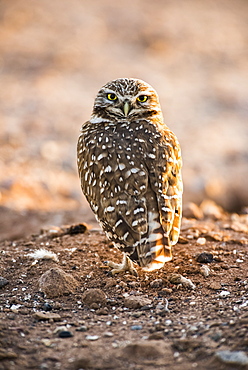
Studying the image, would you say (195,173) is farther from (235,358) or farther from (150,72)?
(235,358)

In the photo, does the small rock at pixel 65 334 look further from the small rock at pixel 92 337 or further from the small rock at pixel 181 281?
the small rock at pixel 181 281

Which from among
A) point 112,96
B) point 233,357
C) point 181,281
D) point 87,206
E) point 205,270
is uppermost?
point 87,206

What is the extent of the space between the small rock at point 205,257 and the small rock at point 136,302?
3.83 ft

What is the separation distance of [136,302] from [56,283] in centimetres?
86

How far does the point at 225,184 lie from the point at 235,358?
760 cm

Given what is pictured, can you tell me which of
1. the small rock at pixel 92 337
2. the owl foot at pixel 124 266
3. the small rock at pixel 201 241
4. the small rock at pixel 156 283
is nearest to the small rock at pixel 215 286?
the small rock at pixel 156 283

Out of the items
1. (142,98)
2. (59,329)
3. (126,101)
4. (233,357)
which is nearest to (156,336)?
(233,357)

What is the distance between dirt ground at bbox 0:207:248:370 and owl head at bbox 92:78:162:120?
5.55ft

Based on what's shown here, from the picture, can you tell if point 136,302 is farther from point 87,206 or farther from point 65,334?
point 87,206

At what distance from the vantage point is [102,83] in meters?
14.2

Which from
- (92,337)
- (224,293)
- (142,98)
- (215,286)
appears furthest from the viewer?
(142,98)

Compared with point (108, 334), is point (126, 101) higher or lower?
higher

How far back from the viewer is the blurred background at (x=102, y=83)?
1055 centimetres

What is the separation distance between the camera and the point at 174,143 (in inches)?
242
